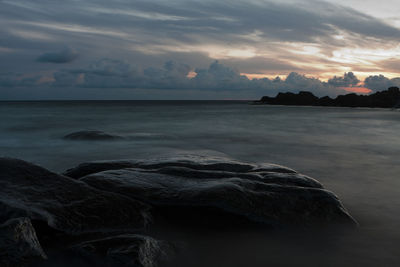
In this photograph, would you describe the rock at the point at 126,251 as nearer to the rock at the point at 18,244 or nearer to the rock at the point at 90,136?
the rock at the point at 18,244

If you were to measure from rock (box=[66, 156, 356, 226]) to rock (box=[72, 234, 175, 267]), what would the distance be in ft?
3.26

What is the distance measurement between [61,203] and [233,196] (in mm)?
1969

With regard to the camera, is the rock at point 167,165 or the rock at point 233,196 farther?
the rock at point 167,165

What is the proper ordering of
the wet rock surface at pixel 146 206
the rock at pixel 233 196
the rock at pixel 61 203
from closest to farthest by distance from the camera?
the wet rock surface at pixel 146 206, the rock at pixel 61 203, the rock at pixel 233 196

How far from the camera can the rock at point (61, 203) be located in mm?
3510

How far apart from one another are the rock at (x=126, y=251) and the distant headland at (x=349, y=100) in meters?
79.0

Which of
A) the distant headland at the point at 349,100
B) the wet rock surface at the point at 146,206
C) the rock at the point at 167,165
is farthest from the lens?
the distant headland at the point at 349,100

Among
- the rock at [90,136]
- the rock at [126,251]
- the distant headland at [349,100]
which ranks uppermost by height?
the distant headland at [349,100]

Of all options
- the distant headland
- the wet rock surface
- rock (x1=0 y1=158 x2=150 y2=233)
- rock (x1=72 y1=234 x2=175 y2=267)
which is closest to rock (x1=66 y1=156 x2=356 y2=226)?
the wet rock surface

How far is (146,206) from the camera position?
4137 mm

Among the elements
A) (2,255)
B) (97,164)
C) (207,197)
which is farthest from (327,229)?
(97,164)

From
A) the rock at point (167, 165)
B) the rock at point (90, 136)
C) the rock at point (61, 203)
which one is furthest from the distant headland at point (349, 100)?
the rock at point (61, 203)

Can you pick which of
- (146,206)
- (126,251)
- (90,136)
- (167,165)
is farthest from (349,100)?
(126,251)

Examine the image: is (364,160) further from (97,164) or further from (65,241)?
(65,241)
